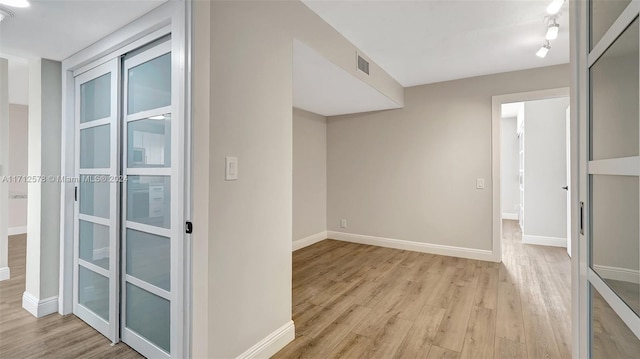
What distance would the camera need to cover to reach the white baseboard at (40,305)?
2.36 metres

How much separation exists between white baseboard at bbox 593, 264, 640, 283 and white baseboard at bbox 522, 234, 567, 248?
4484mm

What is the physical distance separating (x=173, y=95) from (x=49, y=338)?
2.04m

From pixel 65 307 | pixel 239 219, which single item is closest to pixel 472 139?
pixel 239 219

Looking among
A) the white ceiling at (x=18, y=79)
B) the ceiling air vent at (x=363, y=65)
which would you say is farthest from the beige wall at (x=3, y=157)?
the ceiling air vent at (x=363, y=65)

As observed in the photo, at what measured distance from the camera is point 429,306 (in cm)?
261

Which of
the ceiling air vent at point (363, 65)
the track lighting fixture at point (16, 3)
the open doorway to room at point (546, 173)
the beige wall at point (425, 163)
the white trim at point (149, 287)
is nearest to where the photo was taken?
the track lighting fixture at point (16, 3)

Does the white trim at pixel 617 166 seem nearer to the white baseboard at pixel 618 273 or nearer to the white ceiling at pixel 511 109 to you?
the white baseboard at pixel 618 273

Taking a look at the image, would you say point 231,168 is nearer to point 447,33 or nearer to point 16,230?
point 447,33

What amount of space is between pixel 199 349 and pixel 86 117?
2049mm

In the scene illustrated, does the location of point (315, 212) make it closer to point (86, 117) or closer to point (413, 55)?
point (413, 55)

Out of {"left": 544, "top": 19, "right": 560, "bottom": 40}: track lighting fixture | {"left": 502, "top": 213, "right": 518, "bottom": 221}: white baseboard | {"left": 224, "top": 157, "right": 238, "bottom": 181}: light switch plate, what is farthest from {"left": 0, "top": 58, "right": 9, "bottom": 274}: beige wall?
{"left": 502, "top": 213, "right": 518, "bottom": 221}: white baseboard

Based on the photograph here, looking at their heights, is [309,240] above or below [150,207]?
below

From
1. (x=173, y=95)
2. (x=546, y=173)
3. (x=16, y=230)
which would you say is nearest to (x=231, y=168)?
(x=173, y=95)

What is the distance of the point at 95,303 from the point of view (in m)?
2.23
